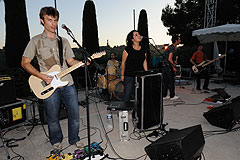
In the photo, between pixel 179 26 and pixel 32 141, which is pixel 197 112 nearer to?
pixel 32 141

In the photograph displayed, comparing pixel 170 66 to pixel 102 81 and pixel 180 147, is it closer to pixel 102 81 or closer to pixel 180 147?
pixel 102 81

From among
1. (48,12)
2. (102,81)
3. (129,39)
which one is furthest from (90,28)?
(48,12)

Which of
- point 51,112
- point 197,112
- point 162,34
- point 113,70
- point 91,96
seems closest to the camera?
point 51,112

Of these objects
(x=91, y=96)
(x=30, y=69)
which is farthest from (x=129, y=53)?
(x=91, y=96)

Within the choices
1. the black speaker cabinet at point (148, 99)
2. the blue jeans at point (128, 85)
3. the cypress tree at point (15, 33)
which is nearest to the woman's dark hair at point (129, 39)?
the blue jeans at point (128, 85)

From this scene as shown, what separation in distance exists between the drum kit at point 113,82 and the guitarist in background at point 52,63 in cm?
296

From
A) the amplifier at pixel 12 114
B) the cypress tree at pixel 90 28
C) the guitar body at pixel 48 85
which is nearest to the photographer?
the guitar body at pixel 48 85

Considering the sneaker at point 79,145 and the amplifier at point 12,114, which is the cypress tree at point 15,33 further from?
the sneaker at point 79,145

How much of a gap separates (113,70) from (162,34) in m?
15.0

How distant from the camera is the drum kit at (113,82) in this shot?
567 cm

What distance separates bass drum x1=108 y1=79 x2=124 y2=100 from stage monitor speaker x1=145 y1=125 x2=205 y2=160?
366 centimetres

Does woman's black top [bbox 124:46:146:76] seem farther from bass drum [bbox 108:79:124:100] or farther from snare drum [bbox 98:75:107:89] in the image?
snare drum [bbox 98:75:107:89]

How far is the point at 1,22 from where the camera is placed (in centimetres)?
731

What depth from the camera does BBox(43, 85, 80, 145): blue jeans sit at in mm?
2561
